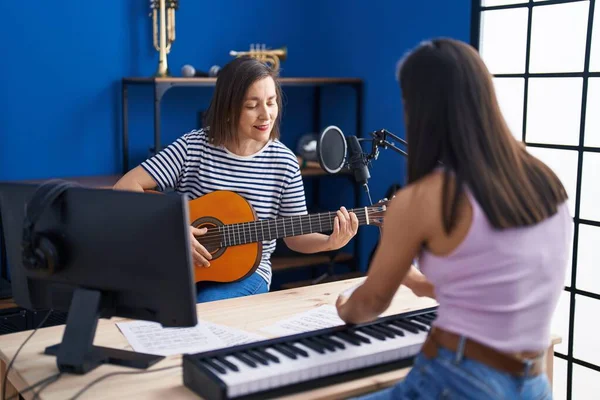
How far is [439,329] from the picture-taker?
1276 mm

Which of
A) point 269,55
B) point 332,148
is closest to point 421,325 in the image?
point 332,148

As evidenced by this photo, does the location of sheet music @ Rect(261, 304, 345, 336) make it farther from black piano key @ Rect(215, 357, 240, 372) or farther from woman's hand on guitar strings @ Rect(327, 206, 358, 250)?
woman's hand on guitar strings @ Rect(327, 206, 358, 250)

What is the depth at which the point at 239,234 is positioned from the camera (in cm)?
245

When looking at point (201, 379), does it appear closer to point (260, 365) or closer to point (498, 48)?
point (260, 365)

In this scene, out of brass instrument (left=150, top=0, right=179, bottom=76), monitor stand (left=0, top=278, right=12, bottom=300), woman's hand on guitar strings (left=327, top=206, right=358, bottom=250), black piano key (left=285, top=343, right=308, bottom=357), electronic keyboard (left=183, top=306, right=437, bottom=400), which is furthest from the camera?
brass instrument (left=150, top=0, right=179, bottom=76)

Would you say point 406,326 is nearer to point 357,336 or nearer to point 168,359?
point 357,336

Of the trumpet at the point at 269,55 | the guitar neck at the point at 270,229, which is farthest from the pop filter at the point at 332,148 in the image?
the trumpet at the point at 269,55

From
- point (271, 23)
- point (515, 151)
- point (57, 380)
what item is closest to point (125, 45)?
point (271, 23)

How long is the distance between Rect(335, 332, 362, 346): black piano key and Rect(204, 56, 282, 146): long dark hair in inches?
44.6

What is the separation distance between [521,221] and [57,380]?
95 centimetres

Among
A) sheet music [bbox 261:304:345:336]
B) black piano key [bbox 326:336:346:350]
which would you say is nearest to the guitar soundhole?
sheet music [bbox 261:304:345:336]

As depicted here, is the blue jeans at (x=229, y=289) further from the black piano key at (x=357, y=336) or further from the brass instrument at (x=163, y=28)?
the brass instrument at (x=163, y=28)

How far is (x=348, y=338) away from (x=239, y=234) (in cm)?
97

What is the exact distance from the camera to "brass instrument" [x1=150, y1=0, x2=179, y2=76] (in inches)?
137
